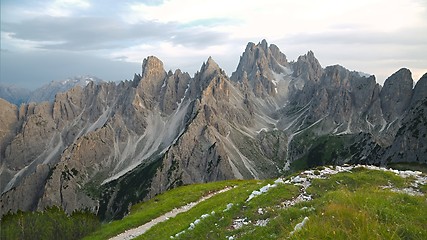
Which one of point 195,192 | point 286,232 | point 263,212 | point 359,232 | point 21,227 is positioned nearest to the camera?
point 359,232

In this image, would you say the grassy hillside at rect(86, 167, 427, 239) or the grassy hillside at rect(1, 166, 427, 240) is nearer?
A: the grassy hillside at rect(86, 167, 427, 239)

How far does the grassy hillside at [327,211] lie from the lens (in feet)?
45.2

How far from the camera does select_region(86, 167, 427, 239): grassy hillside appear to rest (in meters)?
13.8

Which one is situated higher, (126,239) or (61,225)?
(126,239)

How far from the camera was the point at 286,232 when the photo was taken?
15.8 m

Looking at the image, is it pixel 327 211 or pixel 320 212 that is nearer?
pixel 327 211

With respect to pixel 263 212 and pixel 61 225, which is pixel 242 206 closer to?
pixel 263 212

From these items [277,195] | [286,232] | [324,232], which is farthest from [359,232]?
[277,195]

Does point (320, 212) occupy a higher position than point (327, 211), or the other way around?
point (327, 211)

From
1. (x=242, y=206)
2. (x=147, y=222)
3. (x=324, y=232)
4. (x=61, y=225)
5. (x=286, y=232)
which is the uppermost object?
(x=324, y=232)

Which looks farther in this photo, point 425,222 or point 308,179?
point 308,179

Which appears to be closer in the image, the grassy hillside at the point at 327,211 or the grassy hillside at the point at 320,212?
the grassy hillside at the point at 327,211

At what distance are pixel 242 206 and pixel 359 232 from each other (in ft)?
51.2

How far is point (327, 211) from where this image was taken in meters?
15.9
